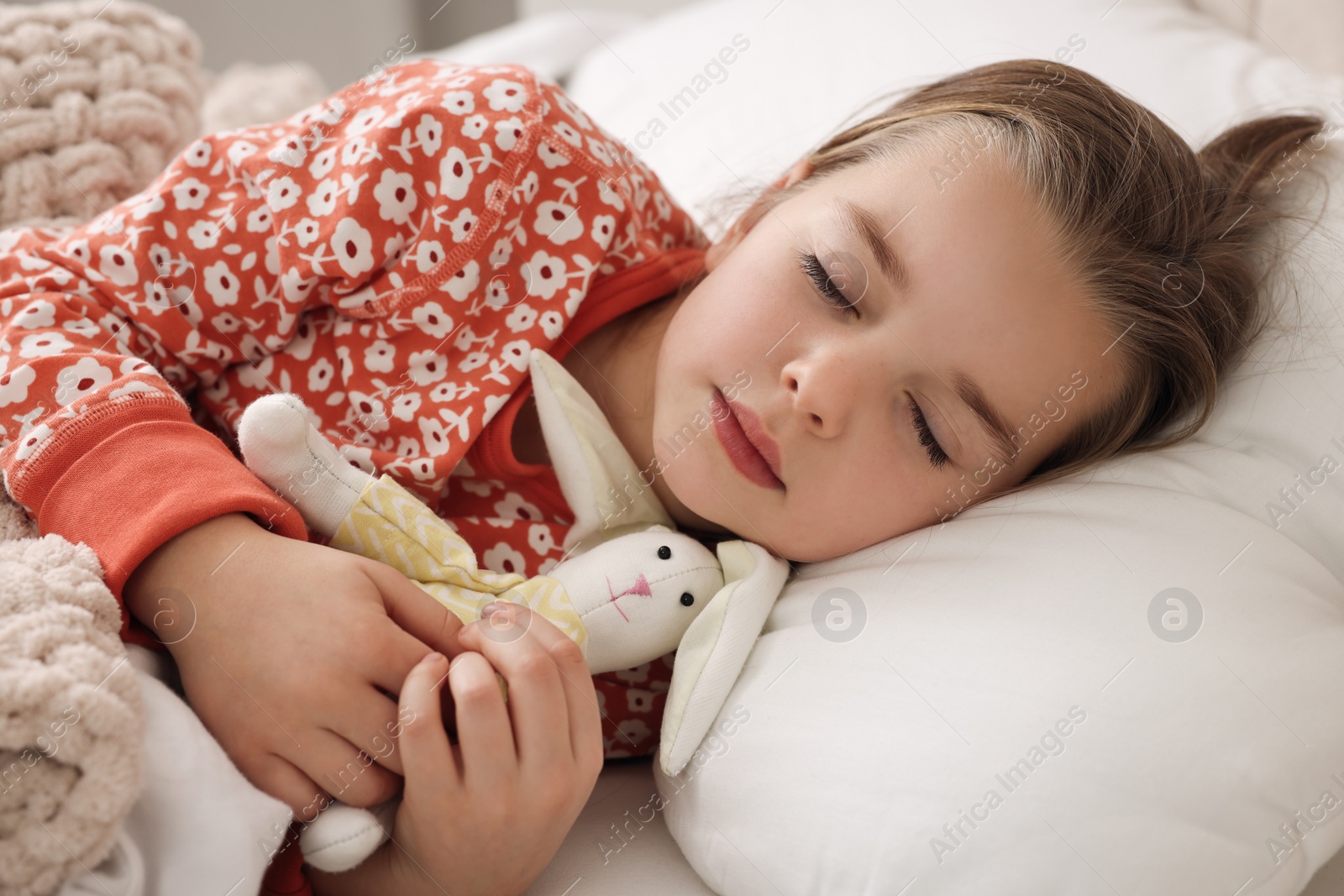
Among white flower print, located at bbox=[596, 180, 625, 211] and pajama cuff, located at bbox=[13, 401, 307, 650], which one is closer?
pajama cuff, located at bbox=[13, 401, 307, 650]

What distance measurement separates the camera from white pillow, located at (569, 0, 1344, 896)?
579mm

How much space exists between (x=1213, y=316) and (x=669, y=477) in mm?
499

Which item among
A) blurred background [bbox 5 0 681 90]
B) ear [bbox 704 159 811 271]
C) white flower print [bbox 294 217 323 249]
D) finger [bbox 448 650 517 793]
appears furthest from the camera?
blurred background [bbox 5 0 681 90]

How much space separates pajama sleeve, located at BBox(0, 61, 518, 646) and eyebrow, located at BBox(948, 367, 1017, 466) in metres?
0.43

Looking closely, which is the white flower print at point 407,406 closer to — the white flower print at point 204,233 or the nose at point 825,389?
the white flower print at point 204,233

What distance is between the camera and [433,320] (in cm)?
83

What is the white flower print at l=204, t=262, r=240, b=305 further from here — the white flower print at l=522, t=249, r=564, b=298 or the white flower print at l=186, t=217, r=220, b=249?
the white flower print at l=522, t=249, r=564, b=298

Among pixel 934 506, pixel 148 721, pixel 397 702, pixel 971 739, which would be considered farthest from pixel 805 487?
pixel 148 721

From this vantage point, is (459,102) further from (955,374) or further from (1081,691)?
(1081,691)

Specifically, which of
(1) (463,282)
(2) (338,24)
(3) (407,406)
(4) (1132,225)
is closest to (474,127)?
(1) (463,282)

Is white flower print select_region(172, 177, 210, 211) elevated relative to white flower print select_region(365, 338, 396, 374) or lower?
elevated

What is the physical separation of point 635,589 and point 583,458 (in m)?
0.14
